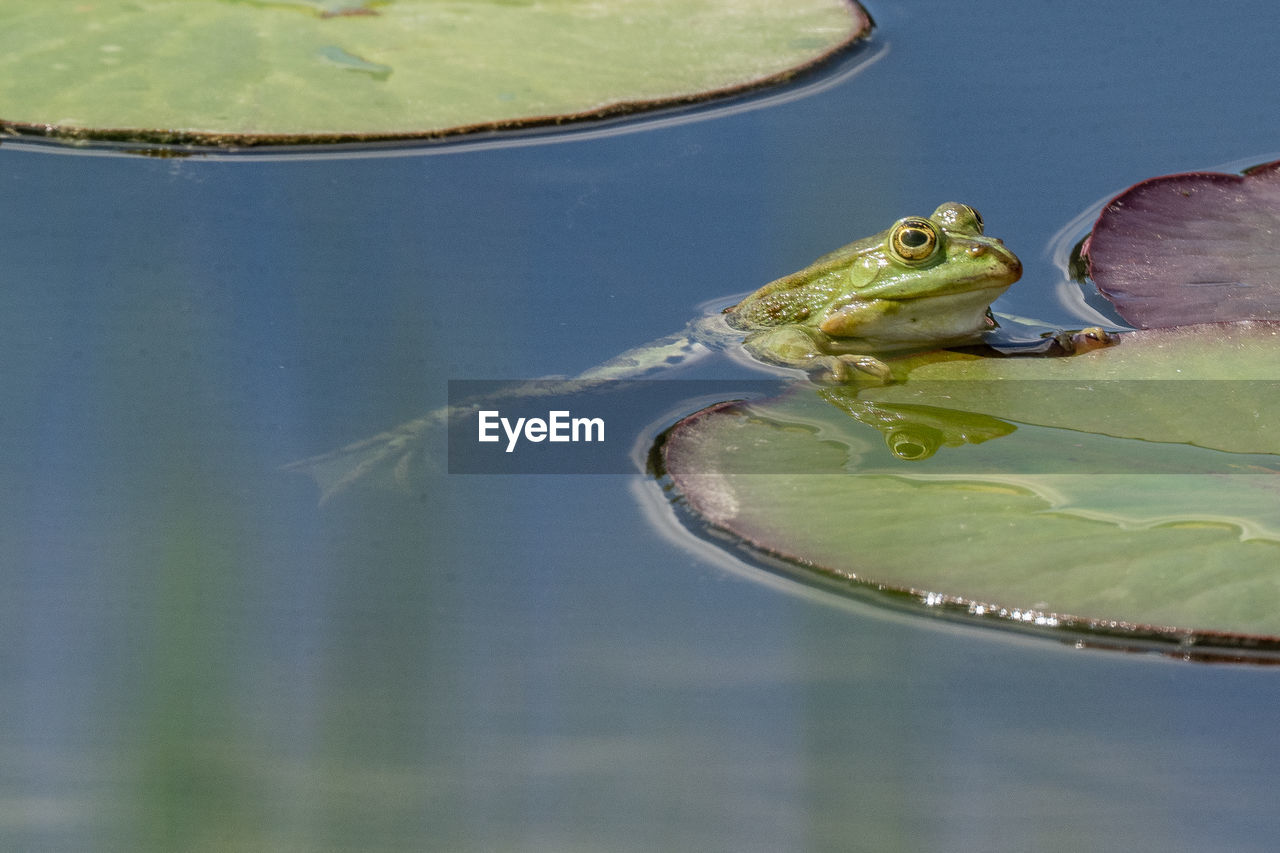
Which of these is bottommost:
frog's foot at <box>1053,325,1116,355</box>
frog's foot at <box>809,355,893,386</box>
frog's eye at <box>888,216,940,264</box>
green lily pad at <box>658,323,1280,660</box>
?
green lily pad at <box>658,323,1280,660</box>

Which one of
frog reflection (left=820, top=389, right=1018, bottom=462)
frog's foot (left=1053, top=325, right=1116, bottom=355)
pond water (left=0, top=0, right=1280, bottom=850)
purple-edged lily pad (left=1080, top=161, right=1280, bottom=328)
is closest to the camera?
pond water (left=0, top=0, right=1280, bottom=850)

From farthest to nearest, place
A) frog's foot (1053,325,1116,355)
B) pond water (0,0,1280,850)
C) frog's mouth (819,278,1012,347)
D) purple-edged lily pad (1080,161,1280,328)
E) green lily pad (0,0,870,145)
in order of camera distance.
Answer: green lily pad (0,0,870,145)
frog's mouth (819,278,1012,347)
purple-edged lily pad (1080,161,1280,328)
frog's foot (1053,325,1116,355)
pond water (0,0,1280,850)

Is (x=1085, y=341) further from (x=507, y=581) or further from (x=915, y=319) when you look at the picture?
(x=507, y=581)

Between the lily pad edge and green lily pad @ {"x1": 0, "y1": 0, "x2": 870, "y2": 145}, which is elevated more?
green lily pad @ {"x1": 0, "y1": 0, "x2": 870, "y2": 145}

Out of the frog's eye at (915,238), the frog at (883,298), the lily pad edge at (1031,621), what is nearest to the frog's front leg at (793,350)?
the frog at (883,298)

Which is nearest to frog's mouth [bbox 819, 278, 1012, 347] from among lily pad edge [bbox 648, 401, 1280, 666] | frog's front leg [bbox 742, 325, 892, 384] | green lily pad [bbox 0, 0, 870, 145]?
frog's front leg [bbox 742, 325, 892, 384]

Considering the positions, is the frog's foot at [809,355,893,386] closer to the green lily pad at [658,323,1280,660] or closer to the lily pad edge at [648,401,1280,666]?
the green lily pad at [658,323,1280,660]
